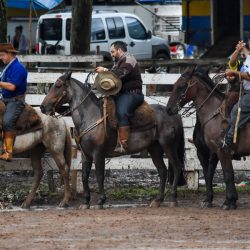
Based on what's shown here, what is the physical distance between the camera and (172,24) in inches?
1767

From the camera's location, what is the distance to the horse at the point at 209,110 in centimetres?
1633

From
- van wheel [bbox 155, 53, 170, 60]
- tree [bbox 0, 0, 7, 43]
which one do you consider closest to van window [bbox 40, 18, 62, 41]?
van wheel [bbox 155, 53, 170, 60]

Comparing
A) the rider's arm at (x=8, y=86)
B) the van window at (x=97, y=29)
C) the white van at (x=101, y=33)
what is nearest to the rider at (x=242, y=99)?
the rider's arm at (x=8, y=86)

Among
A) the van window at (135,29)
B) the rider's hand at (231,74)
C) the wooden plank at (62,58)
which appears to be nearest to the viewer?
the rider's hand at (231,74)

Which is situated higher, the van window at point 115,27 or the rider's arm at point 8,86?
the rider's arm at point 8,86

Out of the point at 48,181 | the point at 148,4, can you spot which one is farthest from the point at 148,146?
the point at 148,4

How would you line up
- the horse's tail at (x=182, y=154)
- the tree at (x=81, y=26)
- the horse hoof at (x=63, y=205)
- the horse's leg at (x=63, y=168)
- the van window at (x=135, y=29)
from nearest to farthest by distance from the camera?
the horse hoof at (x=63, y=205) → the horse's leg at (x=63, y=168) → the horse's tail at (x=182, y=154) → the tree at (x=81, y=26) → the van window at (x=135, y=29)

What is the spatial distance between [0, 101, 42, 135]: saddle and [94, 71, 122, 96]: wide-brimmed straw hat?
43.4 inches

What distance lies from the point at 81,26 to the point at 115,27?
43.7ft

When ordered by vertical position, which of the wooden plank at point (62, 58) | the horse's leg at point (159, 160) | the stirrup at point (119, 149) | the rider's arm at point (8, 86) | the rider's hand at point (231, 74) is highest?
the rider's hand at point (231, 74)

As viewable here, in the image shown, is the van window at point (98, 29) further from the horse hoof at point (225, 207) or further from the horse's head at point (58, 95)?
the horse hoof at point (225, 207)

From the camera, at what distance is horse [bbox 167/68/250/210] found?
1633cm

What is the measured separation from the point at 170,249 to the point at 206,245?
1.53 ft

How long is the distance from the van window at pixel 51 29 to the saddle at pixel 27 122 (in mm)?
20449
